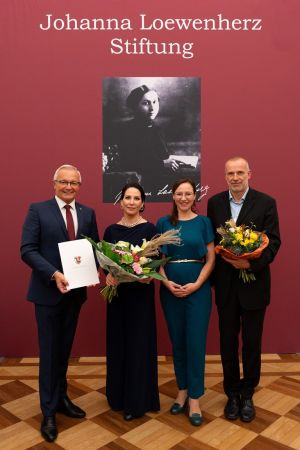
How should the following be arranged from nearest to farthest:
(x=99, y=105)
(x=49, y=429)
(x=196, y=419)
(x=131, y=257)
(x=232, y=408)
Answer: (x=131, y=257)
(x=49, y=429)
(x=196, y=419)
(x=232, y=408)
(x=99, y=105)

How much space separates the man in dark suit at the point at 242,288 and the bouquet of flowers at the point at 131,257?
432mm

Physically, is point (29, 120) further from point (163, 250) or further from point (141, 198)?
point (163, 250)

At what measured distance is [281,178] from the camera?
3.67m

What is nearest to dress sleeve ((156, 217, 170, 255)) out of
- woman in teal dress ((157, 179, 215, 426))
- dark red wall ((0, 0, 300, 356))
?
woman in teal dress ((157, 179, 215, 426))

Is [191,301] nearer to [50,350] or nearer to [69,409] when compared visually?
[50,350]

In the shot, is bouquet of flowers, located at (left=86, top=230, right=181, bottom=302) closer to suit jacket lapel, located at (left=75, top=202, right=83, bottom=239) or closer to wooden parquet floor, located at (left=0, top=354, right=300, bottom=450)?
suit jacket lapel, located at (left=75, top=202, right=83, bottom=239)

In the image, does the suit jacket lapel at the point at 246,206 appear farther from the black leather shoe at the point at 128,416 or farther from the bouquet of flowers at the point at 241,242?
the black leather shoe at the point at 128,416

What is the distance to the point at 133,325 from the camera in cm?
255

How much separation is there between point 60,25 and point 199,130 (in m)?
1.59

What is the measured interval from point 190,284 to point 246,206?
24.6 inches

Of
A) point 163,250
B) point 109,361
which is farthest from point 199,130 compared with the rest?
point 109,361

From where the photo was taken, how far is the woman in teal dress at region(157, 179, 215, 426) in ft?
8.17

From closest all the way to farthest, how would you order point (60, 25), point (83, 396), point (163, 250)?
point (163, 250), point (83, 396), point (60, 25)

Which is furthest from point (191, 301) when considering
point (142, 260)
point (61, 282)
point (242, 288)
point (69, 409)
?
point (69, 409)
